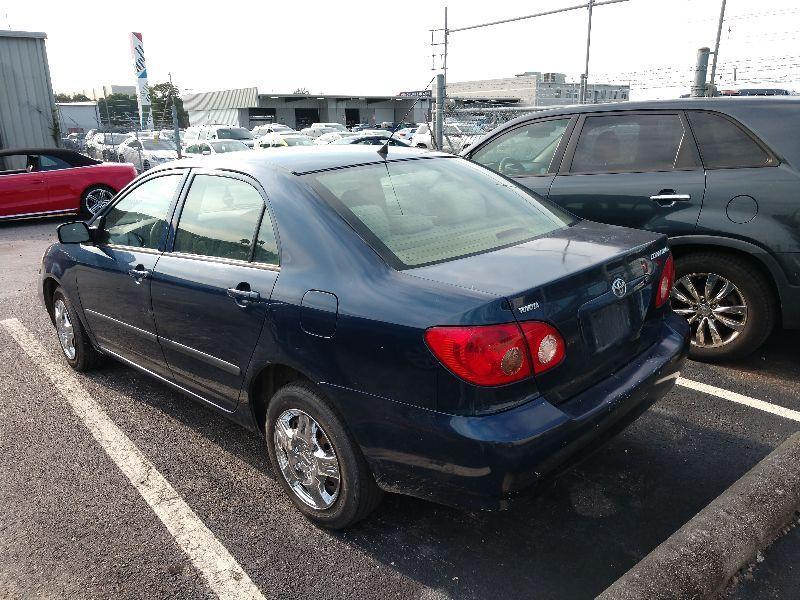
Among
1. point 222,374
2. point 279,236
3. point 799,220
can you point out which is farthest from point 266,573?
point 799,220

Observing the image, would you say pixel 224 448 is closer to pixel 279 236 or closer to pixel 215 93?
pixel 279 236

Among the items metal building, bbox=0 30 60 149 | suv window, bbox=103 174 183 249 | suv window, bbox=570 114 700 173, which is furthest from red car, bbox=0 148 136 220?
suv window, bbox=570 114 700 173

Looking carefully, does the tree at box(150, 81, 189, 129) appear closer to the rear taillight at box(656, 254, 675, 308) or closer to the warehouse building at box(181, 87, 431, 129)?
the warehouse building at box(181, 87, 431, 129)

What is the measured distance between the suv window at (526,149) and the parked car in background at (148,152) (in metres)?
17.5

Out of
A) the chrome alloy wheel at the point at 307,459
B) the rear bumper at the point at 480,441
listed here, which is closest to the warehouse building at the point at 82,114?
the chrome alloy wheel at the point at 307,459

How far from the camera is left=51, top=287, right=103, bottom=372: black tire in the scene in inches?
177

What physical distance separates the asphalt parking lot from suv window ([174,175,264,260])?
117cm

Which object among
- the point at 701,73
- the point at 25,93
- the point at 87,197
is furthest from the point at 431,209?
the point at 25,93

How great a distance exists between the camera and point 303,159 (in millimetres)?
3191

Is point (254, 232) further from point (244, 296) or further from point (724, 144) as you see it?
point (724, 144)

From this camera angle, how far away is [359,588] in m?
2.45

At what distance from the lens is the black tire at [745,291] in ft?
13.6

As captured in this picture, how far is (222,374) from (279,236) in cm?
78

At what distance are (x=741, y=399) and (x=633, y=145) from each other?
1948 millimetres
